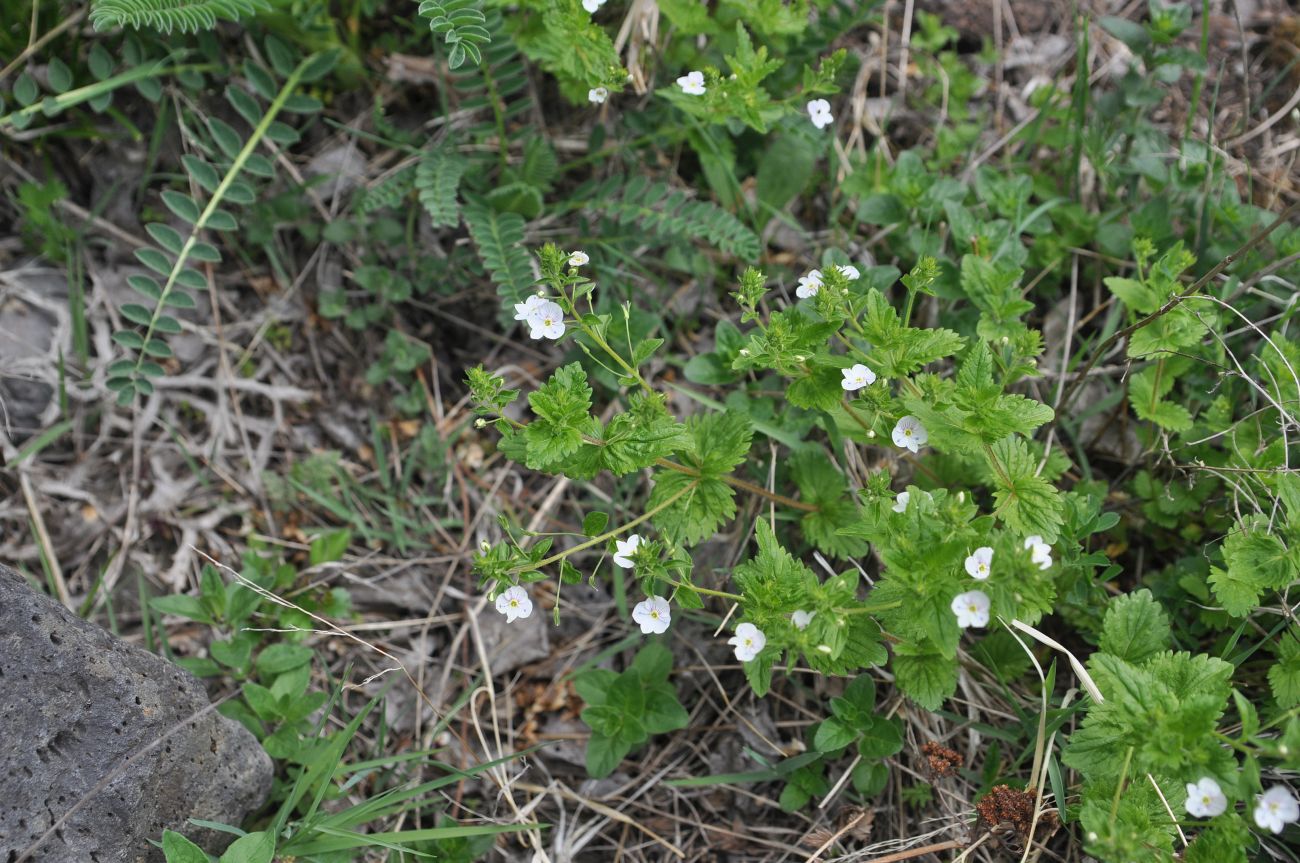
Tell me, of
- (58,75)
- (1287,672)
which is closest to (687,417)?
(1287,672)

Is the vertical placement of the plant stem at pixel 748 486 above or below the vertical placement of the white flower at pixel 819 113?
below

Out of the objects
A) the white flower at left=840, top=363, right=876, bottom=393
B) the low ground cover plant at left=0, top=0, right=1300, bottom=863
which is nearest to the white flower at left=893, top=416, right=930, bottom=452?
the low ground cover plant at left=0, top=0, right=1300, bottom=863

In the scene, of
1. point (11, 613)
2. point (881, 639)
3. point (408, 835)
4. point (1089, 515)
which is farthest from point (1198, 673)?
point (11, 613)

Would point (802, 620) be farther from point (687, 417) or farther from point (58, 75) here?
point (58, 75)

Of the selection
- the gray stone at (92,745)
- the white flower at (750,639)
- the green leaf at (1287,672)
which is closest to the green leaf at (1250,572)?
the green leaf at (1287,672)

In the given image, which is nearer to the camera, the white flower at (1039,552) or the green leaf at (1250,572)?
the white flower at (1039,552)

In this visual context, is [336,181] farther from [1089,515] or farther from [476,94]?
[1089,515]

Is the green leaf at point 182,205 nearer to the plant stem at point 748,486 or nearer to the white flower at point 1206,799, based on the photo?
the plant stem at point 748,486
